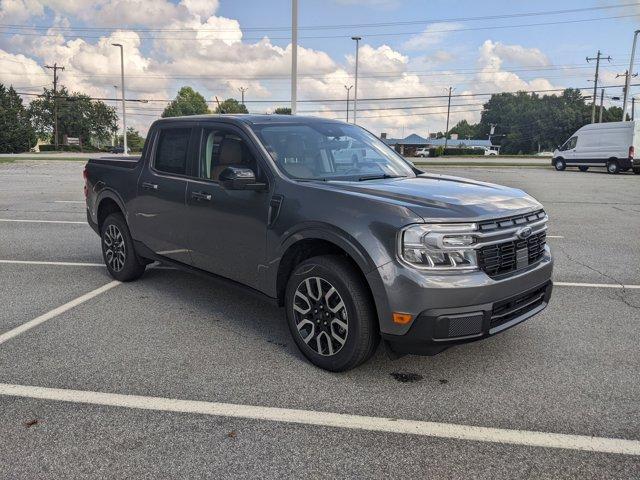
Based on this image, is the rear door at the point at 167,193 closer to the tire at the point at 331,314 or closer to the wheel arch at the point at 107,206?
the wheel arch at the point at 107,206

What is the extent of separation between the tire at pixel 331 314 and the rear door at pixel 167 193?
1544 mm

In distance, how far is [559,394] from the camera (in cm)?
342

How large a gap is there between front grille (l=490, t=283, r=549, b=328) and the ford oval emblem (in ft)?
1.28

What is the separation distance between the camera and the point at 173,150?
204 inches

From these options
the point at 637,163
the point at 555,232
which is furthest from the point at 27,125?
the point at 555,232

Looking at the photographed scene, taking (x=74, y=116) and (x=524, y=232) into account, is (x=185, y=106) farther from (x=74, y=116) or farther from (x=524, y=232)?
(x=524, y=232)

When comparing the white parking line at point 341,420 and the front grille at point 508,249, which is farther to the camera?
the front grille at point 508,249

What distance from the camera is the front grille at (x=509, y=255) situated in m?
3.34

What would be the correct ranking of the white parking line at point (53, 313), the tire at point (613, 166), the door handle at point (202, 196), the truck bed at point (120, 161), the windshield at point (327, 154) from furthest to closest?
the tire at point (613, 166), the truck bed at point (120, 161), the door handle at point (202, 196), the white parking line at point (53, 313), the windshield at point (327, 154)

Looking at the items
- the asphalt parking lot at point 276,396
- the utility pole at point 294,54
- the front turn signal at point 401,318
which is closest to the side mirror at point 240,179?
the asphalt parking lot at point 276,396

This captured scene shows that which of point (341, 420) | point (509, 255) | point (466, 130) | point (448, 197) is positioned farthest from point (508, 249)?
point (466, 130)

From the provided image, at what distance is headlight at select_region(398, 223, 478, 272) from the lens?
3.22 m

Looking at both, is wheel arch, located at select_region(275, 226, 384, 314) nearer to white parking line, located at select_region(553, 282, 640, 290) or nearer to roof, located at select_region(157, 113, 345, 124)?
roof, located at select_region(157, 113, 345, 124)

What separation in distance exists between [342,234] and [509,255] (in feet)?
3.60
